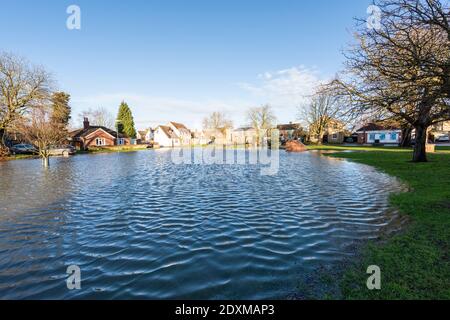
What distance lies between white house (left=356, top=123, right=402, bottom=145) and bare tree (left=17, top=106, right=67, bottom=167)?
5755cm

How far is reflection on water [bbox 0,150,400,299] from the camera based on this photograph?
438 cm

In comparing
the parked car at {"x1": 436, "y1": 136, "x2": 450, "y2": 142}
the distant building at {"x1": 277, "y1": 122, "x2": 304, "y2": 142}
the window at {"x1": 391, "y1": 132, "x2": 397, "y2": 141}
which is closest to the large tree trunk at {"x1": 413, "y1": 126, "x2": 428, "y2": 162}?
the window at {"x1": 391, "y1": 132, "x2": 397, "y2": 141}

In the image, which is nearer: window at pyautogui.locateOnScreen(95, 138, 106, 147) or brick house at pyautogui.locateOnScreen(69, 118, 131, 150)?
brick house at pyautogui.locateOnScreen(69, 118, 131, 150)

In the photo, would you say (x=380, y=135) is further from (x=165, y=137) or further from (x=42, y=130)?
(x=42, y=130)

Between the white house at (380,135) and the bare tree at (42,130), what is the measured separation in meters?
57.6

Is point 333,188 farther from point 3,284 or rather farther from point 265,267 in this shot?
point 3,284

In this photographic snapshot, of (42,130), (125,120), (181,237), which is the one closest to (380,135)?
(181,237)

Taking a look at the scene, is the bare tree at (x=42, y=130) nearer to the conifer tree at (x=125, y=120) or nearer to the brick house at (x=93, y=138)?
the brick house at (x=93, y=138)

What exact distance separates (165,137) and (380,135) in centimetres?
6234

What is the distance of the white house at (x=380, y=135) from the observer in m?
53.1

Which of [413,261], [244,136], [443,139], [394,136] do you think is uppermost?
[244,136]

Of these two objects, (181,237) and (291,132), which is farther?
(291,132)

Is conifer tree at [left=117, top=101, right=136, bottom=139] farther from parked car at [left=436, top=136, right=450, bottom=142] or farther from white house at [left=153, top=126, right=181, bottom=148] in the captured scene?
parked car at [left=436, top=136, right=450, bottom=142]

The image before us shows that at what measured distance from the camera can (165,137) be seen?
82125 millimetres
